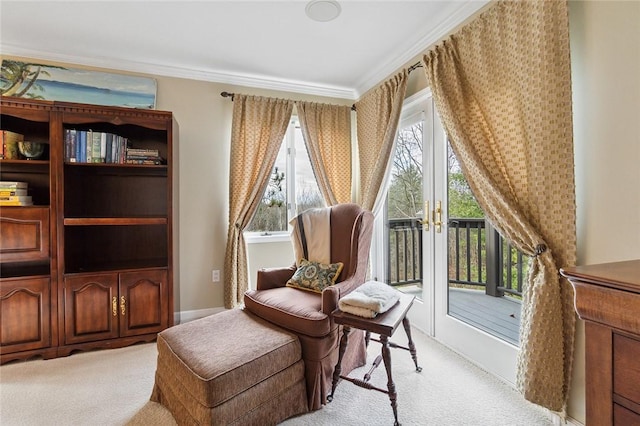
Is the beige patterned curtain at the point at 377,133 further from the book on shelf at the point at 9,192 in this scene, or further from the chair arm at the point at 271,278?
the book on shelf at the point at 9,192

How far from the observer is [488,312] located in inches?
88.9

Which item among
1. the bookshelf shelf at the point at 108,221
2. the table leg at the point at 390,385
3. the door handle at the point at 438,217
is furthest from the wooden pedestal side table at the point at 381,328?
the bookshelf shelf at the point at 108,221

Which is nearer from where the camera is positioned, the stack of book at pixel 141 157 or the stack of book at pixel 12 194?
the stack of book at pixel 12 194

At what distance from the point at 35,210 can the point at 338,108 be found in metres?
3.01

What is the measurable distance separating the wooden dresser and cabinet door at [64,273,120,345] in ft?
9.78

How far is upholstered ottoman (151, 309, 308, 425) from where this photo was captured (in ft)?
4.63

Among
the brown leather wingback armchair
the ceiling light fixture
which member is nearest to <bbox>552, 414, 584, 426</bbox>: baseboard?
the brown leather wingback armchair

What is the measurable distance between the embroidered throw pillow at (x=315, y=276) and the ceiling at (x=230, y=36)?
6.28ft

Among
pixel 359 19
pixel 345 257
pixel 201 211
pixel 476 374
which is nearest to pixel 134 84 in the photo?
pixel 201 211

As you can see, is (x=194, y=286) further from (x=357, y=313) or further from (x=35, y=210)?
(x=357, y=313)

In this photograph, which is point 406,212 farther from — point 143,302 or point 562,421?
point 143,302

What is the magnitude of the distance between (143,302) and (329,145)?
2.48 meters

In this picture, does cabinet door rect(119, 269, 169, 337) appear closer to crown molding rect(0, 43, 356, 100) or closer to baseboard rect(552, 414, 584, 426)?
crown molding rect(0, 43, 356, 100)

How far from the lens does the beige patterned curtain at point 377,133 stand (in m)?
2.91
